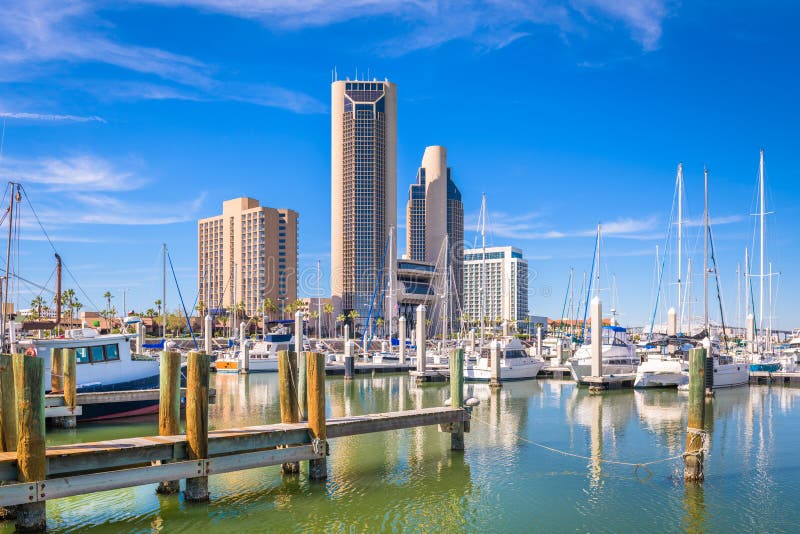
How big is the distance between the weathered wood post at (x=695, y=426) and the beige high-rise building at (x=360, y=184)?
159 m

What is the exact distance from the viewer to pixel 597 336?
5028cm

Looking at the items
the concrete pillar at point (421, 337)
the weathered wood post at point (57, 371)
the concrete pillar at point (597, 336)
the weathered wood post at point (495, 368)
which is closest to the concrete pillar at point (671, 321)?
the concrete pillar at point (597, 336)

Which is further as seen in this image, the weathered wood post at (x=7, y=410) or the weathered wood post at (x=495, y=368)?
the weathered wood post at (x=495, y=368)

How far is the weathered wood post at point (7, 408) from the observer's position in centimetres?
1551

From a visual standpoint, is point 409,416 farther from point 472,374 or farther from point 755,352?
point 755,352

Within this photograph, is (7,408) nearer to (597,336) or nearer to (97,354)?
(97,354)

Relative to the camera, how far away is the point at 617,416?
125ft

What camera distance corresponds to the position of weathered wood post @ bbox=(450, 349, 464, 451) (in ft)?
81.4

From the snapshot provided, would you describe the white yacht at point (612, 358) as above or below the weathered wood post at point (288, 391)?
below

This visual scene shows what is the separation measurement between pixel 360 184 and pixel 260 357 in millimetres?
113047

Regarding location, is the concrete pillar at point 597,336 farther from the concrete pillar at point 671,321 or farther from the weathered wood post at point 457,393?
the concrete pillar at point 671,321

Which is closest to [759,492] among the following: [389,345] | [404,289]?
[389,345]

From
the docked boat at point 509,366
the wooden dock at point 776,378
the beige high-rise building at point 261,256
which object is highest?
the beige high-rise building at point 261,256

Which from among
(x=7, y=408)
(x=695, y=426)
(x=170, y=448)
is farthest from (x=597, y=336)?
(x=7, y=408)
